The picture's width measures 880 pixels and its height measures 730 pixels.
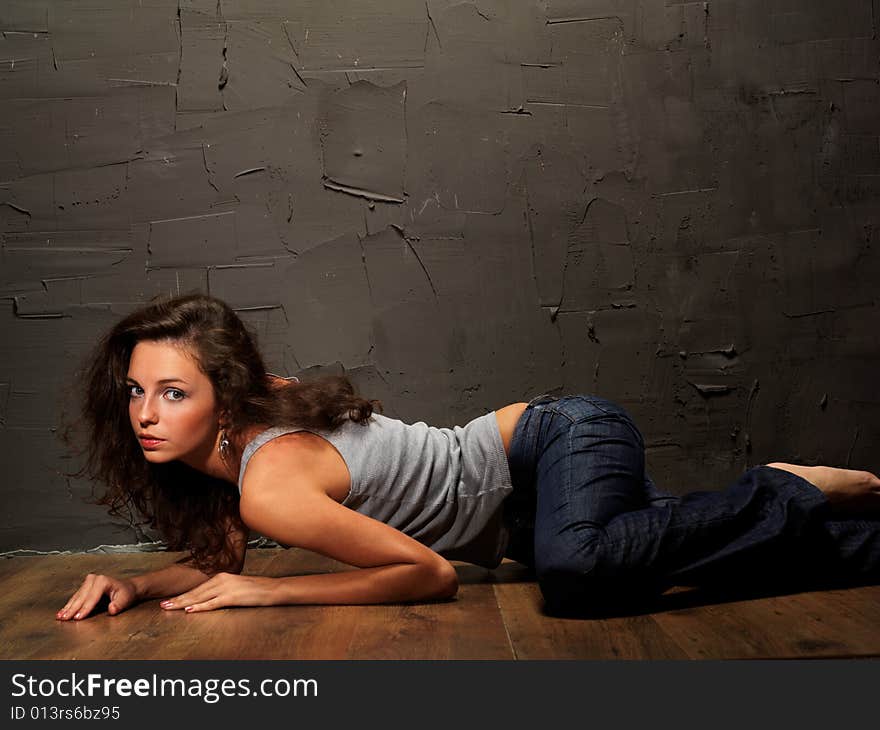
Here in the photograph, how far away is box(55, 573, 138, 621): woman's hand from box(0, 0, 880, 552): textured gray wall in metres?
0.88

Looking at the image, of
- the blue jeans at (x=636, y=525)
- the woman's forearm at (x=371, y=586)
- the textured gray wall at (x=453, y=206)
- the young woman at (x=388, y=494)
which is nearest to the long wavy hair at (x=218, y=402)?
the young woman at (x=388, y=494)

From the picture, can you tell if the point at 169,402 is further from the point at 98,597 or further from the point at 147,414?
the point at 98,597

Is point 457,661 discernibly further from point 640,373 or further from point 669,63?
point 669,63

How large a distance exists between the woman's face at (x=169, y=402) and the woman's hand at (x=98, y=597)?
0.28 meters

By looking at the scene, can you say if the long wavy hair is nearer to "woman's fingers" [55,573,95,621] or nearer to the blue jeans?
"woman's fingers" [55,573,95,621]

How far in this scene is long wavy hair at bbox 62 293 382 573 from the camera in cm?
180

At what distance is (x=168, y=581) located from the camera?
1926mm

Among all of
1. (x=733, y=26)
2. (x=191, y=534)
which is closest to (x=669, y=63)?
(x=733, y=26)

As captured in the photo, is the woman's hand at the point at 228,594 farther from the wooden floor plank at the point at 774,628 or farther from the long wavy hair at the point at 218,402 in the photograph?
the wooden floor plank at the point at 774,628

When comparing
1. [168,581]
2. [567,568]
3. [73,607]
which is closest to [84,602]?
[73,607]

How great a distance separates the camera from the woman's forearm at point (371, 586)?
1720 millimetres

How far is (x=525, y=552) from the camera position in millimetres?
2033

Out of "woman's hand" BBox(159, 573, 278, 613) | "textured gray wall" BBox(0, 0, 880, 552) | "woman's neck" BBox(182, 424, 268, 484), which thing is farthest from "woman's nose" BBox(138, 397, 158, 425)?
"textured gray wall" BBox(0, 0, 880, 552)

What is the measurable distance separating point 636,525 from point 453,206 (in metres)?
1.14
